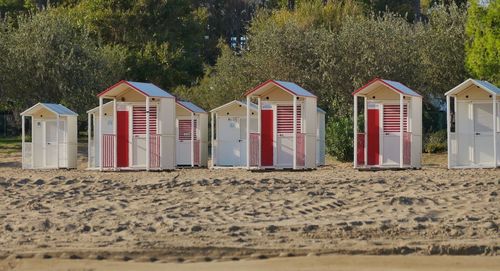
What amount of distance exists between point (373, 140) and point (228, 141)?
245 inches

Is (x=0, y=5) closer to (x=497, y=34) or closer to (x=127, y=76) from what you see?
(x=127, y=76)

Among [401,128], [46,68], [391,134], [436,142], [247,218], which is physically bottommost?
[247,218]

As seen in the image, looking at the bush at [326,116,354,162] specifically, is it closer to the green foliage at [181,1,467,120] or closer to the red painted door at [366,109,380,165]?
the green foliage at [181,1,467,120]

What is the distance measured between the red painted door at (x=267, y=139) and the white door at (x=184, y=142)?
518cm

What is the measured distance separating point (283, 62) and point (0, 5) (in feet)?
81.0

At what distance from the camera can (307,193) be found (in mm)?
20750

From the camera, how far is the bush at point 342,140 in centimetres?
3991

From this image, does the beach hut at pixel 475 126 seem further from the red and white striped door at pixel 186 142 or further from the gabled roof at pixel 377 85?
the red and white striped door at pixel 186 142

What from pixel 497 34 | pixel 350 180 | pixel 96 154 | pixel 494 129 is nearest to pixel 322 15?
pixel 497 34

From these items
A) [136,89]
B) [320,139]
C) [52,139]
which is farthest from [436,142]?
[136,89]

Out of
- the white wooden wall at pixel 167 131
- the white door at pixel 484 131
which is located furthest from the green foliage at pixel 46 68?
the white door at pixel 484 131

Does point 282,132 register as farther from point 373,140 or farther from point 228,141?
point 228,141

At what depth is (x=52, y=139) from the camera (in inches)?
1382

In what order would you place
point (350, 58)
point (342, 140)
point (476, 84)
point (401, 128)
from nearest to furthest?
point (476, 84) < point (401, 128) < point (342, 140) < point (350, 58)
